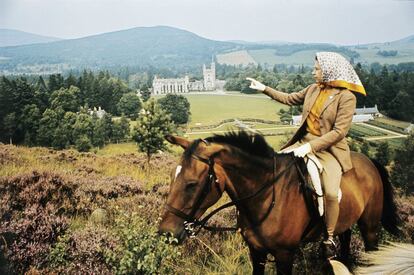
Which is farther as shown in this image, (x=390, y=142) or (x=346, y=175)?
(x=390, y=142)

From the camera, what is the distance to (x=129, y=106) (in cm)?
849

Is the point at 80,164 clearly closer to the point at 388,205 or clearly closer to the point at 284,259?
the point at 284,259

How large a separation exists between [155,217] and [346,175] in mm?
2734

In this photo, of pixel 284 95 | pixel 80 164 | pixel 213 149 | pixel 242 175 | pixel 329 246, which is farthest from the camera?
pixel 80 164

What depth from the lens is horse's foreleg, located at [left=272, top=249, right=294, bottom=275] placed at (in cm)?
321

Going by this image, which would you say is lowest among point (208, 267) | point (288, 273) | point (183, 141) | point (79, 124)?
point (208, 267)

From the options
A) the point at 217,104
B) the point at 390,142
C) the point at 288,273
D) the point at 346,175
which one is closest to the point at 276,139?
the point at 217,104

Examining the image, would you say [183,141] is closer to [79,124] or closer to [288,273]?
[288,273]

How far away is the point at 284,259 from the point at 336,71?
1.80 meters

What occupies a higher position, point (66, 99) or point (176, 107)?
point (66, 99)

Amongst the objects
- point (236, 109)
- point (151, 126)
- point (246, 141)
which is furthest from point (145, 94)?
point (246, 141)

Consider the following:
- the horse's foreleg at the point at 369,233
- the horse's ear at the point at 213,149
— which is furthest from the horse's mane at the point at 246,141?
the horse's foreleg at the point at 369,233

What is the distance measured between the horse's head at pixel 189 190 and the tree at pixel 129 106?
5974 mm

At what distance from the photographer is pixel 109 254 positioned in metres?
3.53
